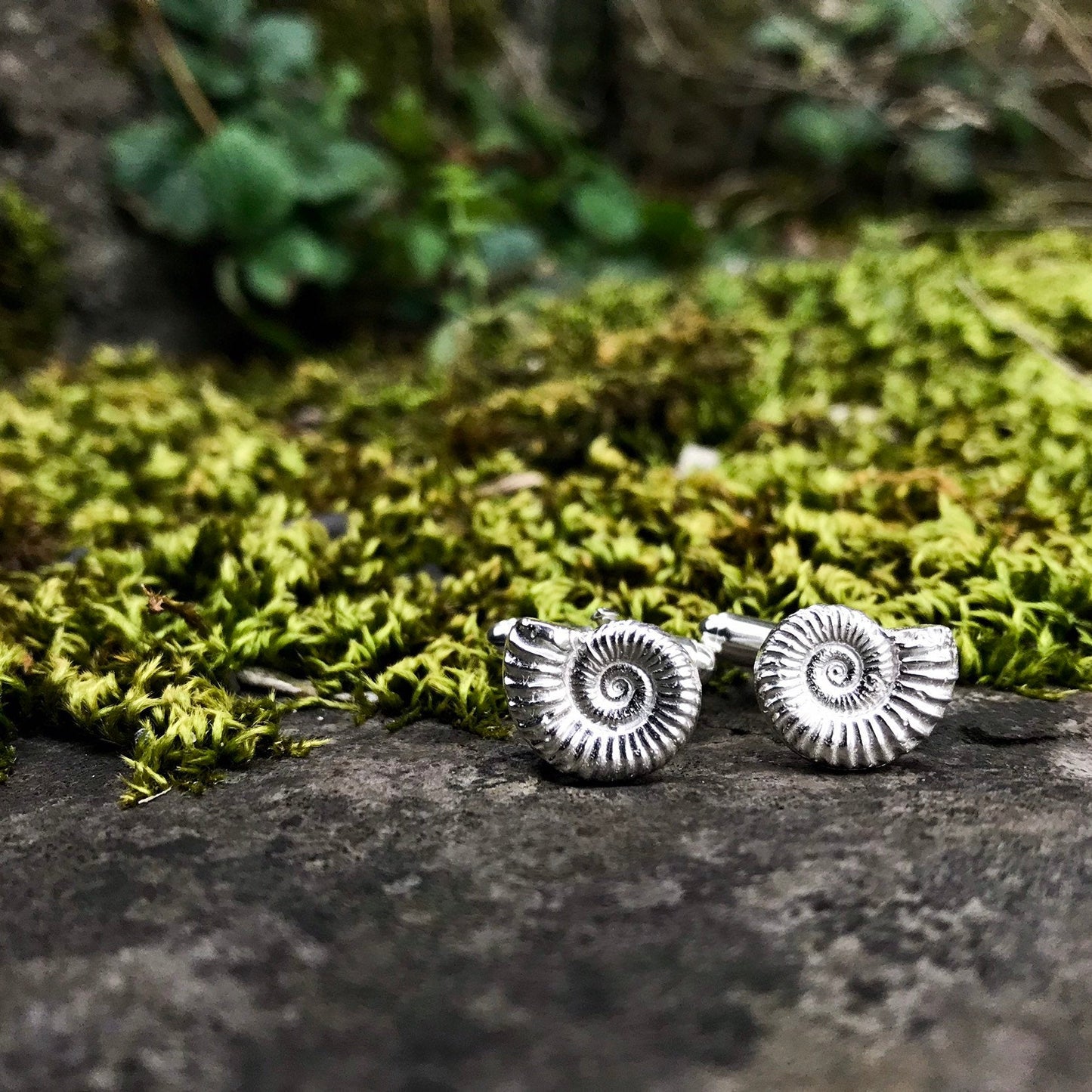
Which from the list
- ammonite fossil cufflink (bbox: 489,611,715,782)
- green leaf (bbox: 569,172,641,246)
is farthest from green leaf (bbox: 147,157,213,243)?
ammonite fossil cufflink (bbox: 489,611,715,782)

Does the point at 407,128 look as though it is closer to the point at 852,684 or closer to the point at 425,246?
the point at 425,246

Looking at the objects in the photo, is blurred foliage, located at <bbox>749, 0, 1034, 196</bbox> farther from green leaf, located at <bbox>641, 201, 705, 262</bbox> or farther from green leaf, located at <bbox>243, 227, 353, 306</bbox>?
green leaf, located at <bbox>243, 227, 353, 306</bbox>

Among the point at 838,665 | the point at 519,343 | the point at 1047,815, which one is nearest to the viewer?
the point at 1047,815

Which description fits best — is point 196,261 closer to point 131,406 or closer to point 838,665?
point 131,406

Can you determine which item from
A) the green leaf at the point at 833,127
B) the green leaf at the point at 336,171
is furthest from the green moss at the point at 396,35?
the green leaf at the point at 833,127

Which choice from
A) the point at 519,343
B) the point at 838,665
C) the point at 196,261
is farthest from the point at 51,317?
the point at 838,665
